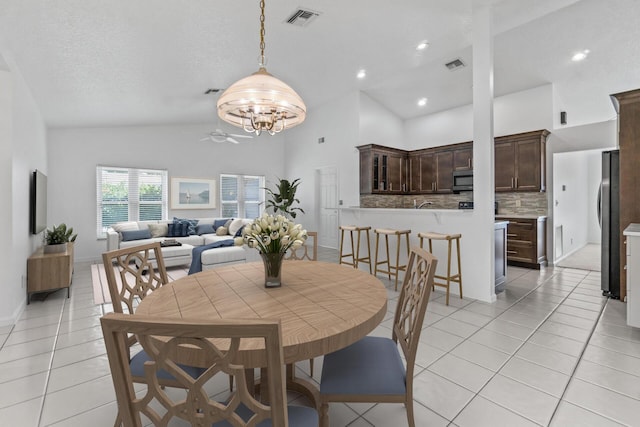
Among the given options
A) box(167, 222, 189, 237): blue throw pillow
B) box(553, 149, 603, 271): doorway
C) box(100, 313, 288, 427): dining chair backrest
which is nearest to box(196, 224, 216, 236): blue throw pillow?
box(167, 222, 189, 237): blue throw pillow

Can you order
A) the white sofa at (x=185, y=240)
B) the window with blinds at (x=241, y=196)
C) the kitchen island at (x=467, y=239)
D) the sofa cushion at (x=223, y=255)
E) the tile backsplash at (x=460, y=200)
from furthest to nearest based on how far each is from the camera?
the window with blinds at (x=241, y=196) → the tile backsplash at (x=460, y=200) → the white sofa at (x=185, y=240) → the sofa cushion at (x=223, y=255) → the kitchen island at (x=467, y=239)

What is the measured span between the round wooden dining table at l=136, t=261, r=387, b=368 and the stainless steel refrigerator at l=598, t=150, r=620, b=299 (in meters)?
3.63

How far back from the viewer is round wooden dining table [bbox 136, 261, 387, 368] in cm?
104

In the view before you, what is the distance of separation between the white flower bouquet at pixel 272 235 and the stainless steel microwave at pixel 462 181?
5.50 meters

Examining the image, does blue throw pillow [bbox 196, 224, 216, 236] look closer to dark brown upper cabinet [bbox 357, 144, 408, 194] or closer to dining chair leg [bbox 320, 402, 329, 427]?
dark brown upper cabinet [bbox 357, 144, 408, 194]

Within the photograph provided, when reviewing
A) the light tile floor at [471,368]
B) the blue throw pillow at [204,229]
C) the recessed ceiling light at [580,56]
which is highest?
the recessed ceiling light at [580,56]

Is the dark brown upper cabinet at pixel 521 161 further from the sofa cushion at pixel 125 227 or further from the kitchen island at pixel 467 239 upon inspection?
the sofa cushion at pixel 125 227

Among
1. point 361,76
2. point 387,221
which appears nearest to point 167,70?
point 361,76

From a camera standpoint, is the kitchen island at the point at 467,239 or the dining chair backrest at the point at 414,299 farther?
the kitchen island at the point at 467,239

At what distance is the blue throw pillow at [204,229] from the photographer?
676 centimetres

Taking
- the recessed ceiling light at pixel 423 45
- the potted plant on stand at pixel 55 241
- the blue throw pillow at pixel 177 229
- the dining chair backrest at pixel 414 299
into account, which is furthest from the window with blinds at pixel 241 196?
the dining chair backrest at pixel 414 299

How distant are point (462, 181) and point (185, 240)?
580cm

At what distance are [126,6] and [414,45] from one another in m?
3.64

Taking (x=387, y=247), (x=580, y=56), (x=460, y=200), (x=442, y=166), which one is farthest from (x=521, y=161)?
(x=387, y=247)
